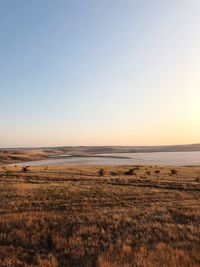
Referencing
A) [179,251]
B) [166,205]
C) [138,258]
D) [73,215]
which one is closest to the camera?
[138,258]

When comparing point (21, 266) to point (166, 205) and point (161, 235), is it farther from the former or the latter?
point (166, 205)

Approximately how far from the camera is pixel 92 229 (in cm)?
1311

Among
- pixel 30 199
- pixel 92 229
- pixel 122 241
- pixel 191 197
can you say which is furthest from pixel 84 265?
pixel 191 197

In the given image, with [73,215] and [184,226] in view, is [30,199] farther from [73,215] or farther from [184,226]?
[184,226]

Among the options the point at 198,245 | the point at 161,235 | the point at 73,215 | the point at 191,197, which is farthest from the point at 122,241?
the point at 191,197

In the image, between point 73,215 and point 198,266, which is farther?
point 73,215

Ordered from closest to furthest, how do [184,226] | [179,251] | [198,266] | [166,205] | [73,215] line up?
1. [198,266]
2. [179,251]
3. [184,226]
4. [73,215]
5. [166,205]

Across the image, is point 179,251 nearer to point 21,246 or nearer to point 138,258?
point 138,258

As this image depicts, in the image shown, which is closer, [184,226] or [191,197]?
[184,226]

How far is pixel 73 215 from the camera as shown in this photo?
15977 millimetres

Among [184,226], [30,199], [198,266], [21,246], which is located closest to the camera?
[198,266]

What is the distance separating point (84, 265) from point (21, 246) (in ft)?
9.36

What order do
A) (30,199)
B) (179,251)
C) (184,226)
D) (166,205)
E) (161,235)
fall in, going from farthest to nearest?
(30,199), (166,205), (184,226), (161,235), (179,251)

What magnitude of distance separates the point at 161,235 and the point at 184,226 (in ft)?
5.95
